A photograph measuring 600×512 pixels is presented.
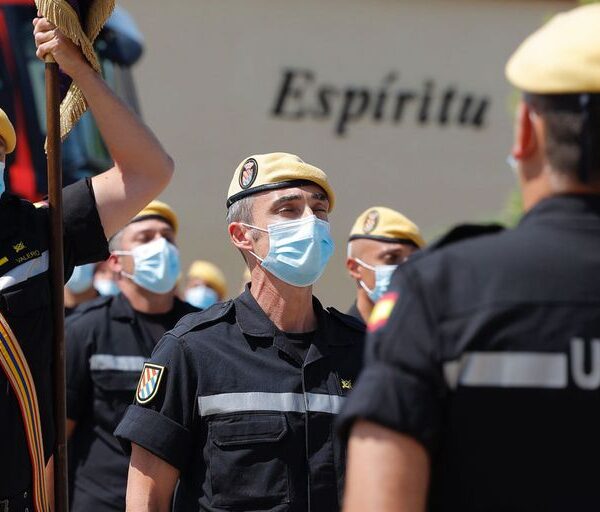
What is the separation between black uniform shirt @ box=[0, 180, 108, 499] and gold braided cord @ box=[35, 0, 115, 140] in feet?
0.88

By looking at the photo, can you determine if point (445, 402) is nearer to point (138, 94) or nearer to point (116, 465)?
point (116, 465)

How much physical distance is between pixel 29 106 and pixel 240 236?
10508mm

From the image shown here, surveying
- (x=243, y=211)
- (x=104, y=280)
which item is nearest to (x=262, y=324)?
(x=243, y=211)

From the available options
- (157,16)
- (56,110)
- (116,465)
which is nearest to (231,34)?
(157,16)

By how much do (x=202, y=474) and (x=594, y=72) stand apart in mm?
1962

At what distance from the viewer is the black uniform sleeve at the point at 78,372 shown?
5.83 metres

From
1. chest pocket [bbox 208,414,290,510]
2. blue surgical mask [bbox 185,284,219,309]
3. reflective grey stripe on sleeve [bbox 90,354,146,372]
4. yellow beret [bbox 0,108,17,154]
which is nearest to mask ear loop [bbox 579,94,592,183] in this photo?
chest pocket [bbox 208,414,290,510]

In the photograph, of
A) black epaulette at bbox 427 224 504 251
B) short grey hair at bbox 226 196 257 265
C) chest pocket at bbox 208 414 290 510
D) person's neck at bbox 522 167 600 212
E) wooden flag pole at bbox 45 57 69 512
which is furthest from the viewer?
short grey hair at bbox 226 196 257 265

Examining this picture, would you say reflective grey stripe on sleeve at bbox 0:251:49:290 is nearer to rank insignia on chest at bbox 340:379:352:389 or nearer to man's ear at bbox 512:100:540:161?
rank insignia on chest at bbox 340:379:352:389

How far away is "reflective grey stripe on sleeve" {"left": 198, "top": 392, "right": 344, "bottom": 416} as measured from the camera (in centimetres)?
359

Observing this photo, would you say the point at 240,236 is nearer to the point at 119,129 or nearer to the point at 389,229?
the point at 119,129

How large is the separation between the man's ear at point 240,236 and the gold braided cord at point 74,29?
665 mm

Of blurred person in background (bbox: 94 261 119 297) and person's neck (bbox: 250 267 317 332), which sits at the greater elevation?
person's neck (bbox: 250 267 317 332)

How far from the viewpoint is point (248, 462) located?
3.53 meters
